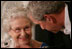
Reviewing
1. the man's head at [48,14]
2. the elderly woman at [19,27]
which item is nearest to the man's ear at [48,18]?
the man's head at [48,14]

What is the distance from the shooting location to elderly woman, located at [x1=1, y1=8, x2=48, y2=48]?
1.45 metres

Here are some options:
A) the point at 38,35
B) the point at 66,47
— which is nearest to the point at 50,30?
the point at 38,35

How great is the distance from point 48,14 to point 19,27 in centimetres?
34

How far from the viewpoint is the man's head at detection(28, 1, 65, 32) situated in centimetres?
146

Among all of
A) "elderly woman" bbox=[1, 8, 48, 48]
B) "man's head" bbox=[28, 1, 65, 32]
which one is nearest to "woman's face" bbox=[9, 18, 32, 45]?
"elderly woman" bbox=[1, 8, 48, 48]

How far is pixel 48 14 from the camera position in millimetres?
1470

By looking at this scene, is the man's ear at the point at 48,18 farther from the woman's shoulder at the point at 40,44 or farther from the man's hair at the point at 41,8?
the woman's shoulder at the point at 40,44

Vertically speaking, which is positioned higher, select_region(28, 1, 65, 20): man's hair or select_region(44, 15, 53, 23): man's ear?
select_region(28, 1, 65, 20): man's hair

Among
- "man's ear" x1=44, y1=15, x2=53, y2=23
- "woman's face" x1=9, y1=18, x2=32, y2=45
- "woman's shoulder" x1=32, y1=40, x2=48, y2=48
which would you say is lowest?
"woman's shoulder" x1=32, y1=40, x2=48, y2=48

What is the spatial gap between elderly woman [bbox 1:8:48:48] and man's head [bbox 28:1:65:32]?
0.08 m

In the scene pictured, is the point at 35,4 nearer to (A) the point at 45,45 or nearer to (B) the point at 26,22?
(B) the point at 26,22

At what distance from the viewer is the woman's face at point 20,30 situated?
1443mm

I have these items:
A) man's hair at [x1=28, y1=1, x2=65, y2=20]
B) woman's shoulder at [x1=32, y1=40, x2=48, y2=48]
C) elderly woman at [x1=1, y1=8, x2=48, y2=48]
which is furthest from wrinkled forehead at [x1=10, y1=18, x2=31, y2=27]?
woman's shoulder at [x1=32, y1=40, x2=48, y2=48]

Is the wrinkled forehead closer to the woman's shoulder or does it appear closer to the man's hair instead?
the man's hair
